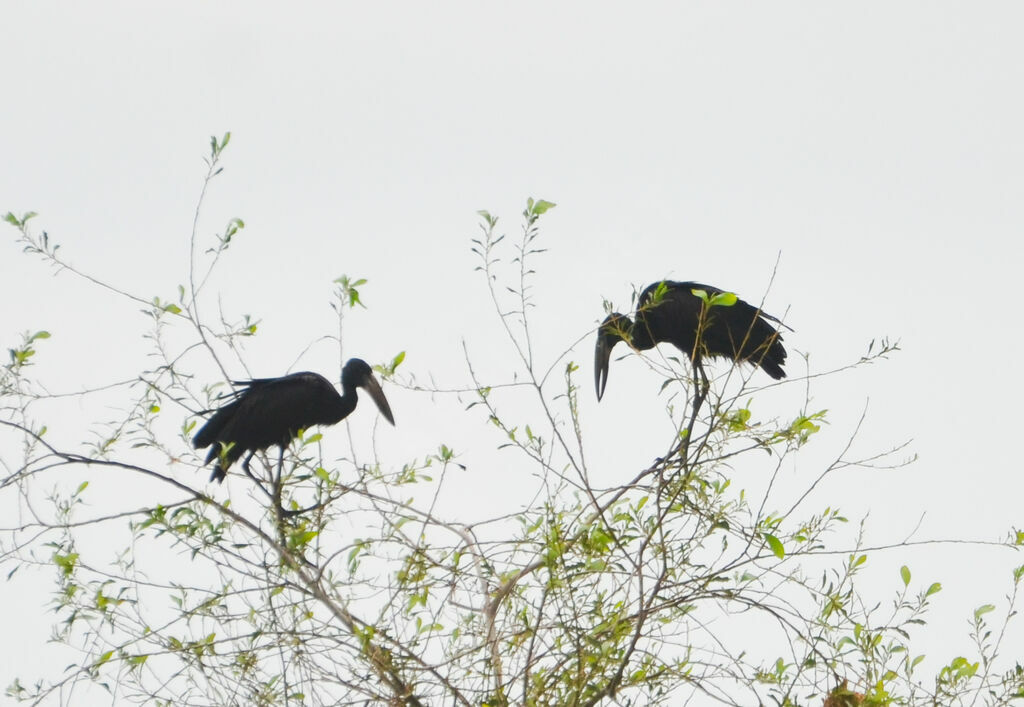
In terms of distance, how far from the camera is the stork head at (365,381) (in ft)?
30.3

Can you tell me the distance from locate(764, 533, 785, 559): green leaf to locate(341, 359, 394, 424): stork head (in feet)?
15.8

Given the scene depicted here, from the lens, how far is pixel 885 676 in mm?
5059

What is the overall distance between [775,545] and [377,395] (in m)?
4.96

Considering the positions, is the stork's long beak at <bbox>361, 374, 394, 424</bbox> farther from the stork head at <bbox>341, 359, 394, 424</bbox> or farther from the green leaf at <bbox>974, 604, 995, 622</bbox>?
the green leaf at <bbox>974, 604, 995, 622</bbox>

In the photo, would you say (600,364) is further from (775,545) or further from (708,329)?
(775,545)

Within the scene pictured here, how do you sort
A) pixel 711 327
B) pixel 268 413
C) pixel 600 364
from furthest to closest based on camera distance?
pixel 600 364
pixel 711 327
pixel 268 413

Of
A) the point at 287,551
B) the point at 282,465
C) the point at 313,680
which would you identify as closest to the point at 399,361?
the point at 287,551

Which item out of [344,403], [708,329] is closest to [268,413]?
[344,403]

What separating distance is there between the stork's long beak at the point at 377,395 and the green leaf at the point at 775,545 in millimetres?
4885

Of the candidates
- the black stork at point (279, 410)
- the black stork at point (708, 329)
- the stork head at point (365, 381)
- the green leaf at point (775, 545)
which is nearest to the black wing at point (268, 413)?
the black stork at point (279, 410)

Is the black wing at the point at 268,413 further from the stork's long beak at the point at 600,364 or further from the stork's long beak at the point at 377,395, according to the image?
the stork's long beak at the point at 600,364

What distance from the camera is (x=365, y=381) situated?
367 inches

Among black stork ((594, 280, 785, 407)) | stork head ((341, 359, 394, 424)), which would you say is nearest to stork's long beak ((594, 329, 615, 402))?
black stork ((594, 280, 785, 407))

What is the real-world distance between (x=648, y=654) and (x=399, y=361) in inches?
73.6
